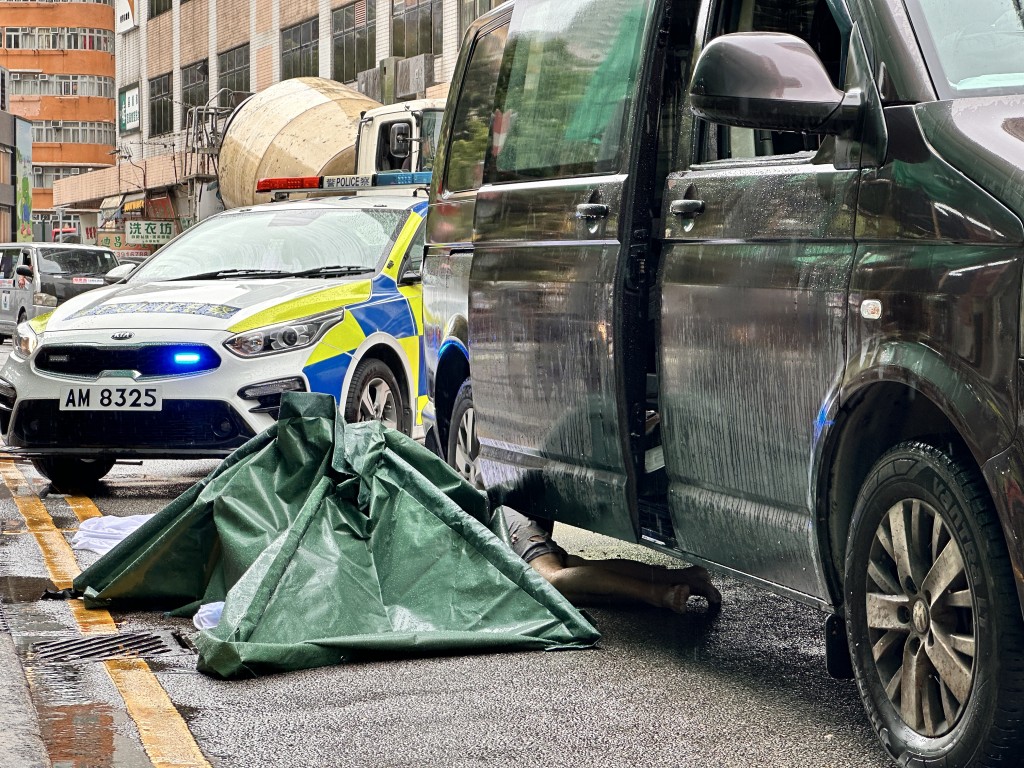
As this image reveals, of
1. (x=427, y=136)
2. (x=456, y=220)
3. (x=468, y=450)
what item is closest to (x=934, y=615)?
(x=468, y=450)

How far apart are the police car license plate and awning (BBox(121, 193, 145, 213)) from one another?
40.4 metres

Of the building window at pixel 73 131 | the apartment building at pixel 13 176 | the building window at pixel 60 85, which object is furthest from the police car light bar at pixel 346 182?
the building window at pixel 73 131

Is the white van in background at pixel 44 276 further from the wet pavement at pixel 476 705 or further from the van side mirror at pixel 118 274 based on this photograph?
the wet pavement at pixel 476 705

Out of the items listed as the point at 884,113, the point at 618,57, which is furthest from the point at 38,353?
the point at 884,113

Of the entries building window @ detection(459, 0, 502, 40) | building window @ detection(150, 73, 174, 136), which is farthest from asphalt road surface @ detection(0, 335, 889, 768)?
building window @ detection(150, 73, 174, 136)

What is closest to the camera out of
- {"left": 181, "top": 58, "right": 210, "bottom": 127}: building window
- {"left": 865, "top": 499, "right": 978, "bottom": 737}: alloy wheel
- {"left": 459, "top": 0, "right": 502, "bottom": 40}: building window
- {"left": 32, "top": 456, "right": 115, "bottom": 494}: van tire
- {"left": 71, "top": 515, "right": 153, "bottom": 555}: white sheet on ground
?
{"left": 865, "top": 499, "right": 978, "bottom": 737}: alloy wheel

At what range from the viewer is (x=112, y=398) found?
8.65m

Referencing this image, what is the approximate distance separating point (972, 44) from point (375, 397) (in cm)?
608

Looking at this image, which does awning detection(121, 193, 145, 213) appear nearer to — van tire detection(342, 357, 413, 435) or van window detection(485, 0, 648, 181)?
van tire detection(342, 357, 413, 435)

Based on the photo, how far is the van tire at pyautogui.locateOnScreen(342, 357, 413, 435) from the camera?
9305mm

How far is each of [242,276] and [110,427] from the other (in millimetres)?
1506

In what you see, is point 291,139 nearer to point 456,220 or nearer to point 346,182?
point 346,182

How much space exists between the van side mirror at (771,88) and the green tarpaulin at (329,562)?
6.40 ft

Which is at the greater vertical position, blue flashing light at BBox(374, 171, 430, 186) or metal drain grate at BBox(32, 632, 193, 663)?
blue flashing light at BBox(374, 171, 430, 186)
